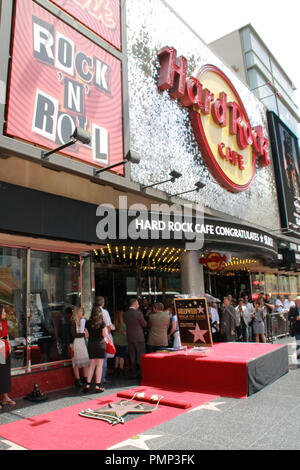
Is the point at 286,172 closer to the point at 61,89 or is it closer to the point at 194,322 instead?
the point at 194,322

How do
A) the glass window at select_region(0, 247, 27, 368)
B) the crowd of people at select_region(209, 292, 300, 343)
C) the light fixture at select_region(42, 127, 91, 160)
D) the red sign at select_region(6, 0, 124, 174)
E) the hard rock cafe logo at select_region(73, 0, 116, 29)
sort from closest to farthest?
the light fixture at select_region(42, 127, 91, 160) < the red sign at select_region(6, 0, 124, 174) < the glass window at select_region(0, 247, 27, 368) < the hard rock cafe logo at select_region(73, 0, 116, 29) < the crowd of people at select_region(209, 292, 300, 343)

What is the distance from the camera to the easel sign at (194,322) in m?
7.43

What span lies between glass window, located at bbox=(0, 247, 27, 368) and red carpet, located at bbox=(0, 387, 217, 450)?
84.4 inches

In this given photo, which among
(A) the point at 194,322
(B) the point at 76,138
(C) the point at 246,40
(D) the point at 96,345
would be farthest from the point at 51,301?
→ (C) the point at 246,40

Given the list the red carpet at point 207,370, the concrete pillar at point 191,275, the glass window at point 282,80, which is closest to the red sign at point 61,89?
the concrete pillar at point 191,275

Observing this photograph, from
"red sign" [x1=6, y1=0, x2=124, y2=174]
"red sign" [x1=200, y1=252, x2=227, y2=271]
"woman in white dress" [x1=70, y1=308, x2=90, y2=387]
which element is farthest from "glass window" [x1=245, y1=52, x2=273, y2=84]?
"woman in white dress" [x1=70, y1=308, x2=90, y2=387]

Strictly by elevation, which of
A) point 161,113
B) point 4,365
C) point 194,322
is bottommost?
point 4,365

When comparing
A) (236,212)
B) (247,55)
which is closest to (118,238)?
(236,212)

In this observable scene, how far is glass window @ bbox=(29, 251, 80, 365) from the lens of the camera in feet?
26.3

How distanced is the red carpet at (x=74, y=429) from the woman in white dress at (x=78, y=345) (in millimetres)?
1496

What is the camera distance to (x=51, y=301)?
845cm

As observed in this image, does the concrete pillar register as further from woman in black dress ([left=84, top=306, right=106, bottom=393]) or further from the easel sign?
woman in black dress ([left=84, top=306, right=106, bottom=393])

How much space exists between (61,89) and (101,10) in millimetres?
2986

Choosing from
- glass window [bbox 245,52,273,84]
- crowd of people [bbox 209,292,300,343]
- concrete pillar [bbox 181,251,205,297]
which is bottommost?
crowd of people [bbox 209,292,300,343]
